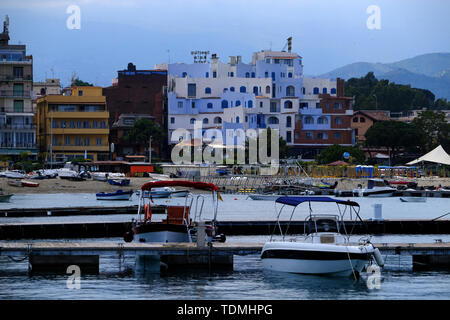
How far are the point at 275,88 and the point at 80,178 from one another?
56.9 meters

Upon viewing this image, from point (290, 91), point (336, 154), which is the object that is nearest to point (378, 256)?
point (336, 154)

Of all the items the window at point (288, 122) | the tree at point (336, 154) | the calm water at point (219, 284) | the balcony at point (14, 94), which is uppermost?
the balcony at point (14, 94)

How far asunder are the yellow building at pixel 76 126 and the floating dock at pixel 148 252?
92.5 meters

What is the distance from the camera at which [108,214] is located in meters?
60.0

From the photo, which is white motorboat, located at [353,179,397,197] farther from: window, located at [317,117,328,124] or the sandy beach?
window, located at [317,117,328,124]

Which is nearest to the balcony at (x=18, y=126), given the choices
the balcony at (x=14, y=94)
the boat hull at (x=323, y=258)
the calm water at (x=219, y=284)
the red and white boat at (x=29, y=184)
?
the balcony at (x=14, y=94)

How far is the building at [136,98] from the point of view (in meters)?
140

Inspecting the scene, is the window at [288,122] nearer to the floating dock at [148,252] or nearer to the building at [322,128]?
the building at [322,128]

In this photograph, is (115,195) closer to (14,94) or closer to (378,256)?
(14,94)

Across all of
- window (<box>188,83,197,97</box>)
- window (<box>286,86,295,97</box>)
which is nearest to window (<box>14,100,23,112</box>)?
window (<box>188,83,197,97</box>)

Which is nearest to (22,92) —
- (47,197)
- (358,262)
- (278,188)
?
(47,197)

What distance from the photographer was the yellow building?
126250 millimetres
